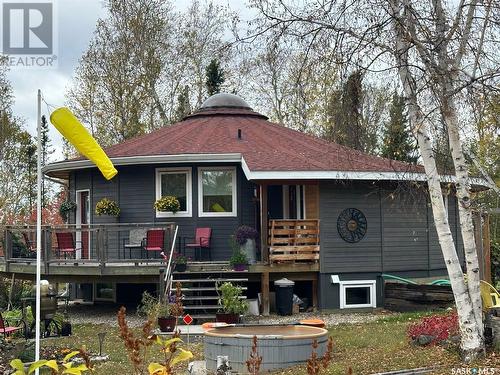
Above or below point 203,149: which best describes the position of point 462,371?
below

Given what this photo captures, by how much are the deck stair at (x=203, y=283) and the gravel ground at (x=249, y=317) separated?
2.77 ft

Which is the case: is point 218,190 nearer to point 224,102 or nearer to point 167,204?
point 167,204

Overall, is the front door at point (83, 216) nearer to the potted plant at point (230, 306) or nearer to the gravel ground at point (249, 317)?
the gravel ground at point (249, 317)

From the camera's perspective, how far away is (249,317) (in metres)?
14.8

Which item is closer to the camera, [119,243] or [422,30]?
Result: [422,30]

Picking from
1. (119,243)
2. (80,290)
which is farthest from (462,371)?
(80,290)

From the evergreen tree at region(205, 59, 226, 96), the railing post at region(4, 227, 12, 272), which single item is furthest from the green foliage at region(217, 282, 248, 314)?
the evergreen tree at region(205, 59, 226, 96)

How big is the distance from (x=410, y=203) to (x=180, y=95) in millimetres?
17810

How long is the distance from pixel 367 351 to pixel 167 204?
788 centimetres

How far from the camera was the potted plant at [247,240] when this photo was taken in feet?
51.1

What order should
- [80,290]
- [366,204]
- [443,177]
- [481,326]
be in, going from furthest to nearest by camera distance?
[80,290] < [366,204] < [443,177] < [481,326]

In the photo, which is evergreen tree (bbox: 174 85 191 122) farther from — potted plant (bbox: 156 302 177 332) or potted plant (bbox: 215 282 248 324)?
potted plant (bbox: 156 302 177 332)

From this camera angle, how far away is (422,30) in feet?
27.3

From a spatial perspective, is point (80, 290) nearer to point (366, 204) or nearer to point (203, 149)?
point (203, 149)
